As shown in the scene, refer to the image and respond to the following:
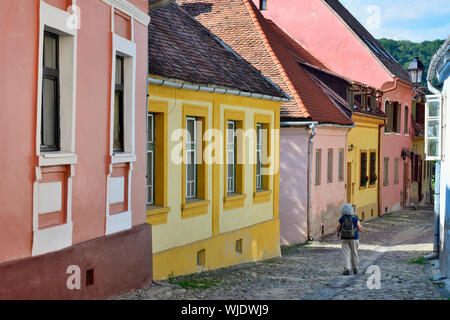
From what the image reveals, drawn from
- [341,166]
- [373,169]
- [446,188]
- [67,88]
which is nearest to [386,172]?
[373,169]

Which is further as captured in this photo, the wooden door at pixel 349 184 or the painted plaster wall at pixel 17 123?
the wooden door at pixel 349 184

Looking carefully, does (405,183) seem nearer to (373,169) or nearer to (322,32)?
(373,169)

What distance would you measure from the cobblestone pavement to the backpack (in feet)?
2.70

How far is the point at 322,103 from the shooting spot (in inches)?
953

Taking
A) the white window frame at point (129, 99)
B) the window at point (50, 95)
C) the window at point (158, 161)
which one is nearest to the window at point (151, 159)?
the window at point (158, 161)

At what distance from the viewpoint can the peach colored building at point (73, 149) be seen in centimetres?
680

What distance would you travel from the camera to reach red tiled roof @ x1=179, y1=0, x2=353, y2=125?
2247 centimetres

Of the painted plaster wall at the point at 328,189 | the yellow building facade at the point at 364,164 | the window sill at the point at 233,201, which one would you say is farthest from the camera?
the yellow building facade at the point at 364,164

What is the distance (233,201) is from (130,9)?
6.54 metres

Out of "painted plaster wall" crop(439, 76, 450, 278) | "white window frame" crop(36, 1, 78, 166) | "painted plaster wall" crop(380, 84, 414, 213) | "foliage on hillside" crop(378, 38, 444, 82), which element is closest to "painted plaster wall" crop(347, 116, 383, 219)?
"painted plaster wall" crop(380, 84, 414, 213)

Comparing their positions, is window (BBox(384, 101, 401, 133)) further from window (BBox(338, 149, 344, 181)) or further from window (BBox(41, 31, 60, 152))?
window (BBox(41, 31, 60, 152))

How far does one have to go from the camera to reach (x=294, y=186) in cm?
2231

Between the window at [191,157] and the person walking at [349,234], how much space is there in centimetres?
302

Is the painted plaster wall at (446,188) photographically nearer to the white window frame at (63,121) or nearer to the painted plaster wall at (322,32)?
the white window frame at (63,121)
